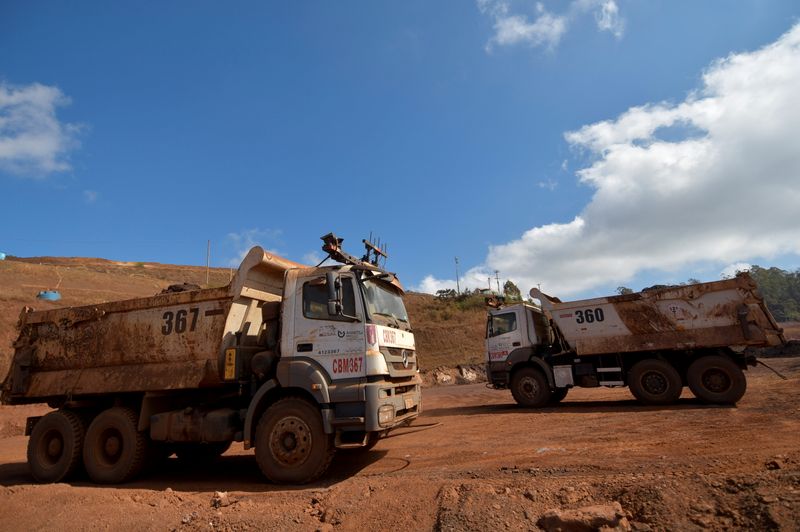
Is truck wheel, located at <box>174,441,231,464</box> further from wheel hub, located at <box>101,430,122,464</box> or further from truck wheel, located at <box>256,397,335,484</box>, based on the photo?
truck wheel, located at <box>256,397,335,484</box>

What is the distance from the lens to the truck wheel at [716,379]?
9.70 m

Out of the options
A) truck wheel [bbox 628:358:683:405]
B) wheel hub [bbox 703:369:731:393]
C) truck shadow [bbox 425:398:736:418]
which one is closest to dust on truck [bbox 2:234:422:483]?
truck shadow [bbox 425:398:736:418]

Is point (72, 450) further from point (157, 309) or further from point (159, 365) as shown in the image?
point (157, 309)

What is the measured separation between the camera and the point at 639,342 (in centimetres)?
1095

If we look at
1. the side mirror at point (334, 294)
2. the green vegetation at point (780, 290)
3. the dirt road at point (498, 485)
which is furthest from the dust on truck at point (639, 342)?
the green vegetation at point (780, 290)

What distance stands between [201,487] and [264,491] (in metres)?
1.34

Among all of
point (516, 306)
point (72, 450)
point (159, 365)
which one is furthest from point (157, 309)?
point (516, 306)

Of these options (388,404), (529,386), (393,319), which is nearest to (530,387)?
(529,386)

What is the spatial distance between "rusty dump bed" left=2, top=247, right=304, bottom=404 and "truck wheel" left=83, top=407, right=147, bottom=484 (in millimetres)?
474

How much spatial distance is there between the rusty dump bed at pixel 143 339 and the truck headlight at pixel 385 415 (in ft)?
8.01

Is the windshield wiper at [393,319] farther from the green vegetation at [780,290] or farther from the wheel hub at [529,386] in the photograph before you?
the green vegetation at [780,290]

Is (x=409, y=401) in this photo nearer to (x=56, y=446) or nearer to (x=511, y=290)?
(x=56, y=446)

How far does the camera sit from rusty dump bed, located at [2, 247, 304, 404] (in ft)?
21.9

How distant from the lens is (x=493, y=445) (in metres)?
7.27
